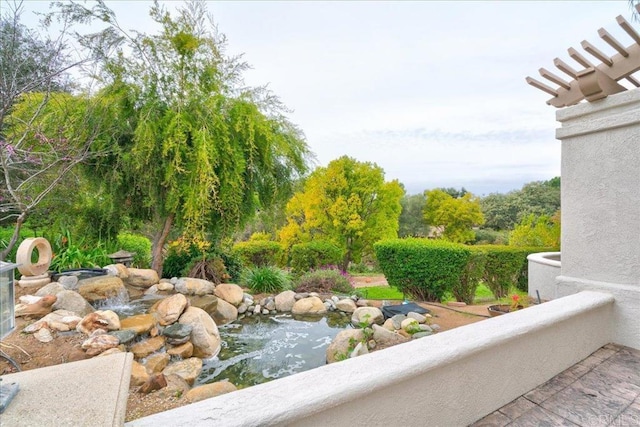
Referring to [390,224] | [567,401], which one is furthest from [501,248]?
[567,401]

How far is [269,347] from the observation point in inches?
192

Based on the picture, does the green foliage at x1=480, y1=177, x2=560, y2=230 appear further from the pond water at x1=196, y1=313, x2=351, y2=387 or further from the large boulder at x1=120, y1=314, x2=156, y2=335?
the large boulder at x1=120, y1=314, x2=156, y2=335

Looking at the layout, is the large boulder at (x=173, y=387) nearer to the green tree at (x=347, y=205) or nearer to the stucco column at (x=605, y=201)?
the stucco column at (x=605, y=201)

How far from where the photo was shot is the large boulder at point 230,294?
6.36m

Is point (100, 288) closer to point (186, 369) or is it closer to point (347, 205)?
point (186, 369)

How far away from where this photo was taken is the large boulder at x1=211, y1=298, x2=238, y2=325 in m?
5.84

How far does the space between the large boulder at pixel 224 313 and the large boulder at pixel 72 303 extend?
1.93 m

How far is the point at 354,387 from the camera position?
48.9 inches

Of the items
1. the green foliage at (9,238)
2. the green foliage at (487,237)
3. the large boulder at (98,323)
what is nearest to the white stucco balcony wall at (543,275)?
the large boulder at (98,323)

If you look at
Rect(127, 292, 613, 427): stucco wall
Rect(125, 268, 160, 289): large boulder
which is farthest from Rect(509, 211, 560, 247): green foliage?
Rect(125, 268, 160, 289): large boulder

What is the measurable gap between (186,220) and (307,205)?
5.54 metres

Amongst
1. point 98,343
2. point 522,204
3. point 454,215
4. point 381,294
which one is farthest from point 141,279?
point 522,204

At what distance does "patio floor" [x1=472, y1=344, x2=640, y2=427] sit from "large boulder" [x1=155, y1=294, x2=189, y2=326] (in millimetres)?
4129

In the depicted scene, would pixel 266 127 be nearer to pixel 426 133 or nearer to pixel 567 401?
pixel 567 401
